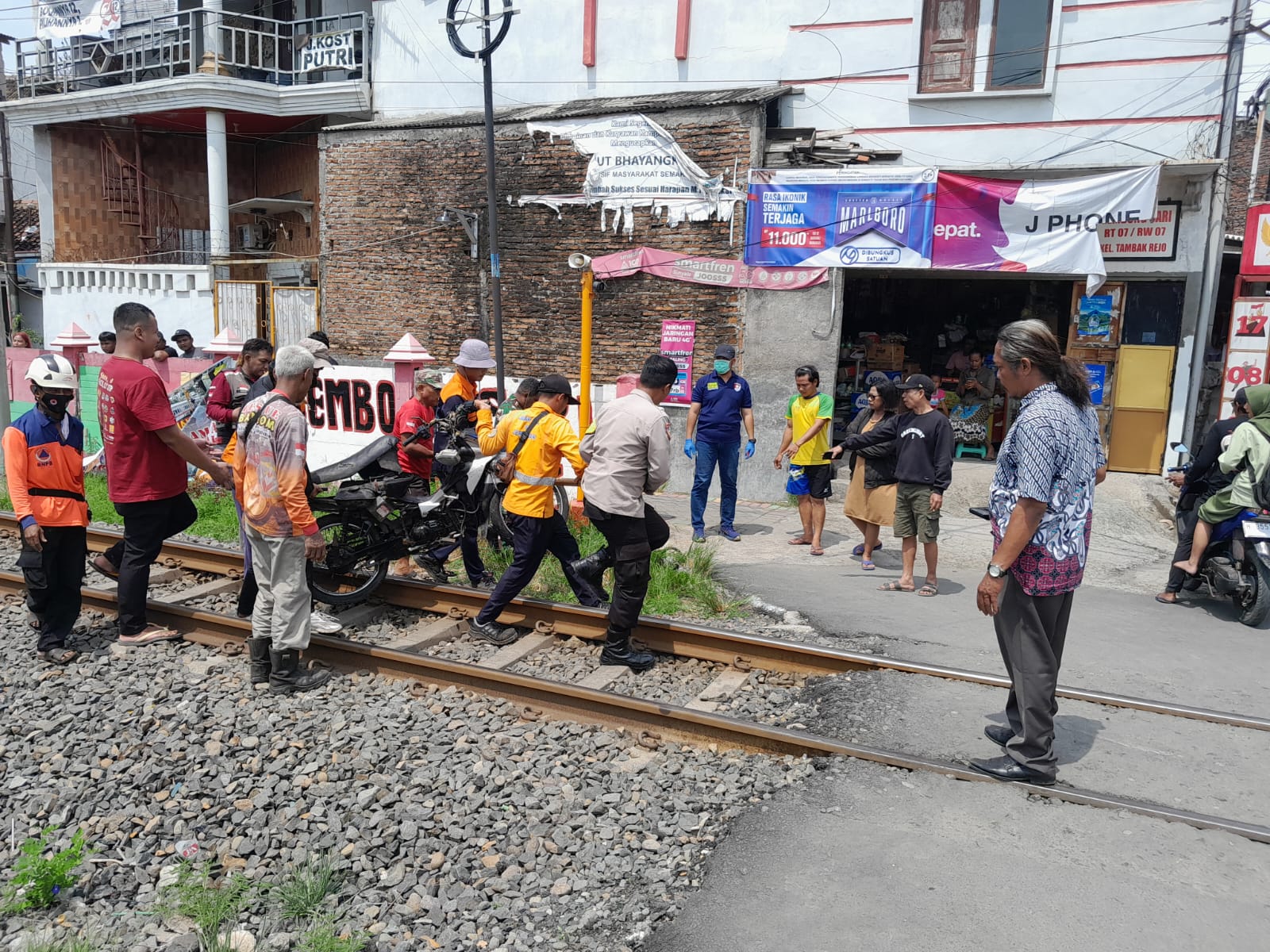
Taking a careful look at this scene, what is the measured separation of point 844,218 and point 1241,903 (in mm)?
9771

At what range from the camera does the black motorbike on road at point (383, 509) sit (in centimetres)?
733

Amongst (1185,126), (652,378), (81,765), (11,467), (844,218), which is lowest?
(81,765)

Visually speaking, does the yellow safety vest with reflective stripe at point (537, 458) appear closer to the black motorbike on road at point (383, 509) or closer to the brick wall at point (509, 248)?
the black motorbike on road at point (383, 509)

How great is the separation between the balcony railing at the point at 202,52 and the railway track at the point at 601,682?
14.7 metres

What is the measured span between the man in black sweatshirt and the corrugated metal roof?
6038 mm

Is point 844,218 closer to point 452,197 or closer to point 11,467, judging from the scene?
point 452,197

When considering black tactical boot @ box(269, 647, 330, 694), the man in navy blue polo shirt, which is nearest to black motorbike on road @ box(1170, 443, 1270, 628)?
the man in navy blue polo shirt

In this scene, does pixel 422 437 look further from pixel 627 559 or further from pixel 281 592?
pixel 627 559

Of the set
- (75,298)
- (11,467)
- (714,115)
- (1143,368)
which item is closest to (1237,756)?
(11,467)

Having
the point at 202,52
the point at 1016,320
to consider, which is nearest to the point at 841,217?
the point at 1016,320

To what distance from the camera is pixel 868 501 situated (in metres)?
8.88

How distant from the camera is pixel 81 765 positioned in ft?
16.3

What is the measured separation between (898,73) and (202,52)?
15119 mm

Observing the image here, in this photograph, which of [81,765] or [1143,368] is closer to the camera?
[81,765]
